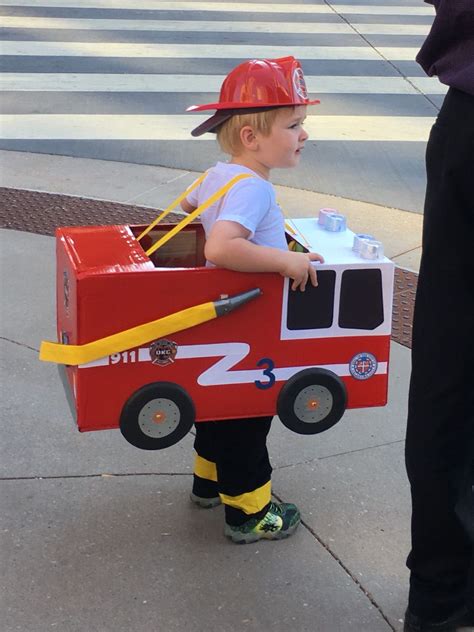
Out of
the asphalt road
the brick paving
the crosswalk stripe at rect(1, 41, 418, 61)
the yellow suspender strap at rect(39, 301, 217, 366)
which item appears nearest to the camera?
the yellow suspender strap at rect(39, 301, 217, 366)

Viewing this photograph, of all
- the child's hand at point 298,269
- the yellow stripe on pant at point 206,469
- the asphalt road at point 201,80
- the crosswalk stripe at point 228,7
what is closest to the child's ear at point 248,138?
the child's hand at point 298,269

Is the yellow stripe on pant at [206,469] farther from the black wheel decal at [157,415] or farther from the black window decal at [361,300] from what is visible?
the black window decal at [361,300]

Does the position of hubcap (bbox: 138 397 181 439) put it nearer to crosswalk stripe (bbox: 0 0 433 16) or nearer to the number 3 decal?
the number 3 decal

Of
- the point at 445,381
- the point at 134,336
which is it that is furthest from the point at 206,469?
the point at 445,381

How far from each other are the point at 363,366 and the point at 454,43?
3.09 feet

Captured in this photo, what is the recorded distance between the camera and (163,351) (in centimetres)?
254

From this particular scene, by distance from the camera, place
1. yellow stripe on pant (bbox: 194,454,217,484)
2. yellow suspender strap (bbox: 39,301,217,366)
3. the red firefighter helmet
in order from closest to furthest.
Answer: yellow suspender strap (bbox: 39,301,217,366)
the red firefighter helmet
yellow stripe on pant (bbox: 194,454,217,484)

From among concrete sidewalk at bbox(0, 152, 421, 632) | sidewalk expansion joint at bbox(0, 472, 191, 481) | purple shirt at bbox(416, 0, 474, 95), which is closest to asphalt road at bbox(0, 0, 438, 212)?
concrete sidewalk at bbox(0, 152, 421, 632)

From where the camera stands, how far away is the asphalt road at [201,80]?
7.06 m

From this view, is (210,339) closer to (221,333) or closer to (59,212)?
(221,333)

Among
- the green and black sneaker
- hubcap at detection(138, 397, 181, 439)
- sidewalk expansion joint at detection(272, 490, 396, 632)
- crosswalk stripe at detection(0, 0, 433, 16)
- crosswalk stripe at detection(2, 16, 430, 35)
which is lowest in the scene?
sidewalk expansion joint at detection(272, 490, 396, 632)

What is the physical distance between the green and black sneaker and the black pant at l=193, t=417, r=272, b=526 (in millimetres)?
25

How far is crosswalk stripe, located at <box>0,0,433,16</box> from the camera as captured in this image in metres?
12.4

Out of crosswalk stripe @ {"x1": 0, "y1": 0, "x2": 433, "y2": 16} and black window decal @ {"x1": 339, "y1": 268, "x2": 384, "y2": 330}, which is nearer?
black window decal @ {"x1": 339, "y1": 268, "x2": 384, "y2": 330}
